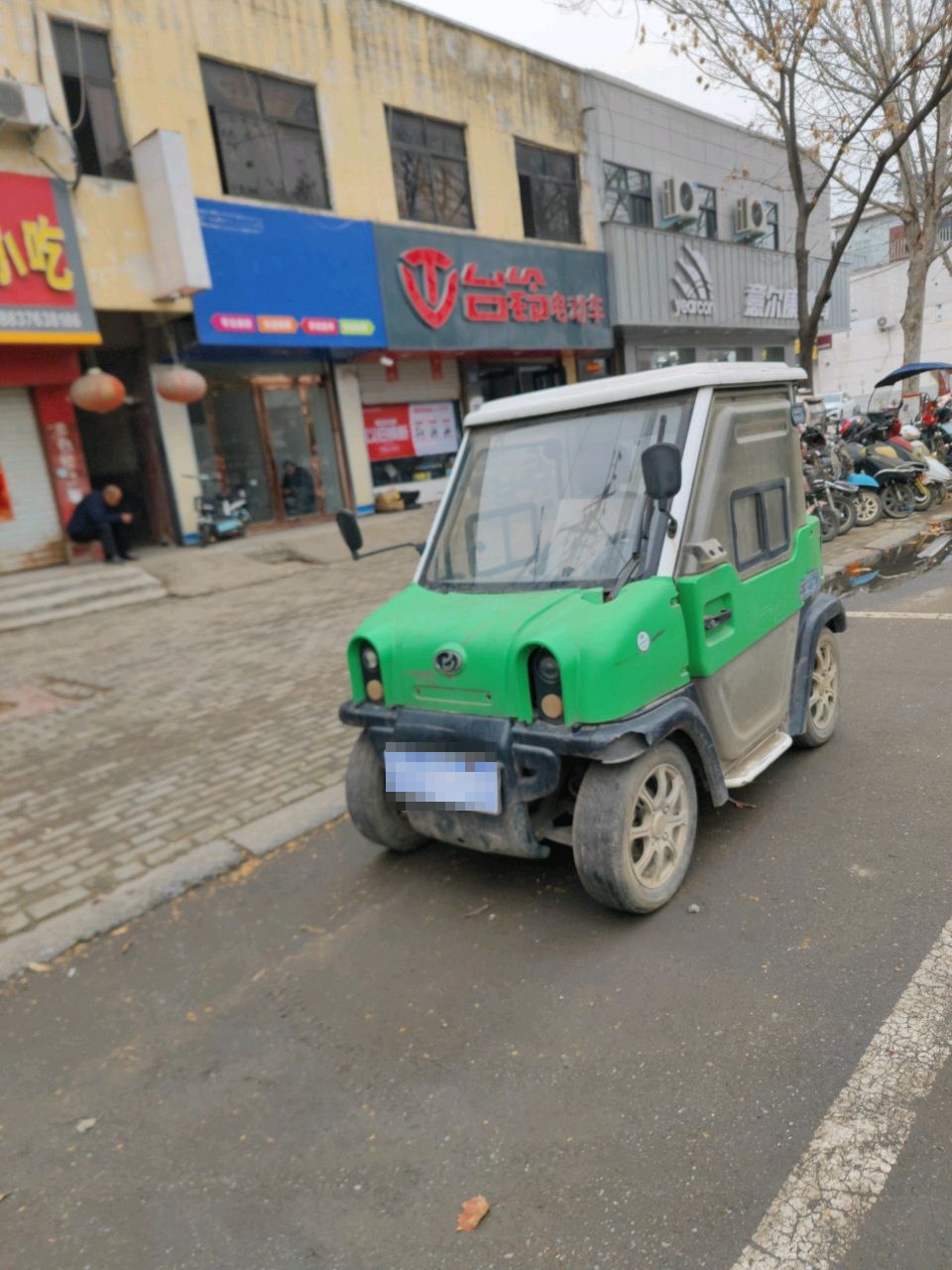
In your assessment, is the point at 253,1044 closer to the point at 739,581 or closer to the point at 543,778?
the point at 543,778

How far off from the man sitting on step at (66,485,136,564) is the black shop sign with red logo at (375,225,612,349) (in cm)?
577

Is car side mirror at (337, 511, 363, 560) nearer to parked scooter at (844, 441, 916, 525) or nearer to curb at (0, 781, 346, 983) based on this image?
curb at (0, 781, 346, 983)

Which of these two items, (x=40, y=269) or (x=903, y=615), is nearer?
(x=903, y=615)

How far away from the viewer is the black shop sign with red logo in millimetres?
15273

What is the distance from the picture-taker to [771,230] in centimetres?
2555

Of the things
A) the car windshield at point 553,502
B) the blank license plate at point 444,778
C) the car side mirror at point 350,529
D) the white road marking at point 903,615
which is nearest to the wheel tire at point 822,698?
the car windshield at point 553,502

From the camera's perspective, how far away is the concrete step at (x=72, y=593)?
10.5 meters

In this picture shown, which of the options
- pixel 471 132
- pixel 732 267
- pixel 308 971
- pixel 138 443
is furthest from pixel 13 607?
pixel 732 267

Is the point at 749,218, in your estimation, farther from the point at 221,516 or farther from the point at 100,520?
the point at 100,520

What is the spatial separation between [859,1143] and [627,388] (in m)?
2.92

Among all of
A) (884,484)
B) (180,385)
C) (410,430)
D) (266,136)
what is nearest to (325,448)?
(410,430)

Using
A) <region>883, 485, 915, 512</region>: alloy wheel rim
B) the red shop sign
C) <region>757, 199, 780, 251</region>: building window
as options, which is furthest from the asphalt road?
<region>757, 199, 780, 251</region>: building window

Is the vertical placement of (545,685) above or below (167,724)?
above

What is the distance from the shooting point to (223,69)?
1316 cm
